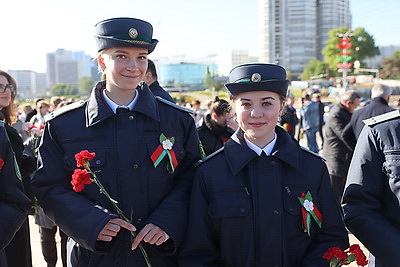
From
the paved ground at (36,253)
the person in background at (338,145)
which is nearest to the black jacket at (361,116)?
the person in background at (338,145)

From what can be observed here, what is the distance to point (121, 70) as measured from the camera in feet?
7.95

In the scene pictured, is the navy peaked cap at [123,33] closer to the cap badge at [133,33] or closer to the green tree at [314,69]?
the cap badge at [133,33]

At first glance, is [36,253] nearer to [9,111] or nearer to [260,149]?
[9,111]

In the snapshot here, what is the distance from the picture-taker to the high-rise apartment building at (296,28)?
110m

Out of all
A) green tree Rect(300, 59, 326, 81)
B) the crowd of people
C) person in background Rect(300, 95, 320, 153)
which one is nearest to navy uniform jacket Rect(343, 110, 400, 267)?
the crowd of people

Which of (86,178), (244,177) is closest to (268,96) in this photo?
(244,177)

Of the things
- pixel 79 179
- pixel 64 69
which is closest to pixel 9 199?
pixel 79 179

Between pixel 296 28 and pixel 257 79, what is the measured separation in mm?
113780

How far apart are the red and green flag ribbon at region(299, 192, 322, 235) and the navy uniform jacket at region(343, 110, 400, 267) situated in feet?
0.50

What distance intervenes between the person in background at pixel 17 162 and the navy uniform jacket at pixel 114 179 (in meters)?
0.55

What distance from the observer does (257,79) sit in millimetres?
2367

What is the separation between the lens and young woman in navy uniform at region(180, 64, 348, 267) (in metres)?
2.28

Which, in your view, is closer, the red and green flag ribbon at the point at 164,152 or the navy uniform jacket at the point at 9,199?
the navy uniform jacket at the point at 9,199

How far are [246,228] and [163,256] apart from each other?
49 centimetres
